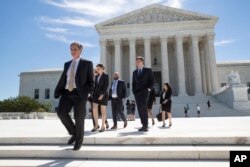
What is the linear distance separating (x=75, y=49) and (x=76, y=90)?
2.91 feet

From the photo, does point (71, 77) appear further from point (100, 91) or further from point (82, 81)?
point (100, 91)

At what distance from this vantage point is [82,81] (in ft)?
16.7

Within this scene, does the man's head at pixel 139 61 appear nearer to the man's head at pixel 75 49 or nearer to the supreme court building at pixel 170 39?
the man's head at pixel 75 49

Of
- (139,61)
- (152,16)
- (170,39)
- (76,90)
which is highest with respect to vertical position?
(152,16)

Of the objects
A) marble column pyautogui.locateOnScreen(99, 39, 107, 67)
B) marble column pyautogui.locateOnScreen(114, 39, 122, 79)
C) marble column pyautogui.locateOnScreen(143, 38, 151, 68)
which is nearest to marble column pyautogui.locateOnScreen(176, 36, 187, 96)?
marble column pyautogui.locateOnScreen(143, 38, 151, 68)

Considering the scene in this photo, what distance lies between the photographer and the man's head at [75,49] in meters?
5.23

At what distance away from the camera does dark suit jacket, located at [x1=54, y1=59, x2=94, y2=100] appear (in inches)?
199

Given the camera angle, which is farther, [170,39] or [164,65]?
[170,39]

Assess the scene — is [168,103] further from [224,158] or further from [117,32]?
[117,32]

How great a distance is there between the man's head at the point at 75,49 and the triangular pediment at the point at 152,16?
137 ft

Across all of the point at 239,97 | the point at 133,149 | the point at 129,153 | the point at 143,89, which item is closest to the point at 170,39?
the point at 239,97

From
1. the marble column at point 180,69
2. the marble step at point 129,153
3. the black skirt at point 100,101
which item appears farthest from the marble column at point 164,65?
the marble step at point 129,153

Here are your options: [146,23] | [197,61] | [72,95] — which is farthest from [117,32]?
[72,95]

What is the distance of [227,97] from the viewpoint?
32406 mm
